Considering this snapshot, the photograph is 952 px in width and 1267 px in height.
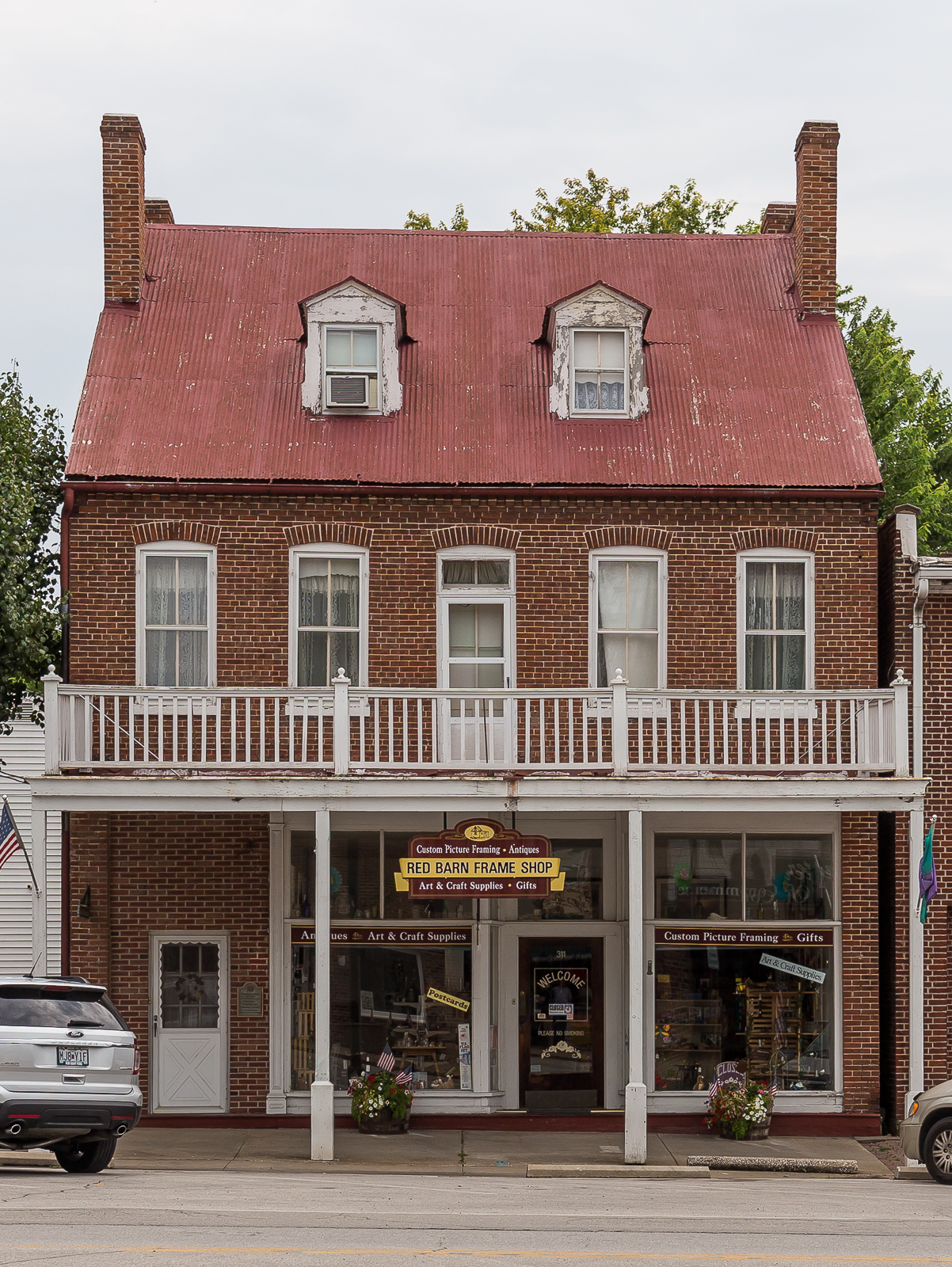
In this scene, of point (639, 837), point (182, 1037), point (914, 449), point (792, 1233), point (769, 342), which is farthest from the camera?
point (914, 449)

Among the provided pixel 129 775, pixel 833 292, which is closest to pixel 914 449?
pixel 833 292

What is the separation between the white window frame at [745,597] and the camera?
17938mm

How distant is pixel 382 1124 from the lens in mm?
17000

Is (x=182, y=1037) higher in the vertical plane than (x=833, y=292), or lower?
lower

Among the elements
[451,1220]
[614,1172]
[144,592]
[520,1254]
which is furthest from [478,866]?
[520,1254]

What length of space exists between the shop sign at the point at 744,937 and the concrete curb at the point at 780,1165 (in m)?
2.64

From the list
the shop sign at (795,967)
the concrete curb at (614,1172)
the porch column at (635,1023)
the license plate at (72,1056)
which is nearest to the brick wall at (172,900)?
the concrete curb at (614,1172)

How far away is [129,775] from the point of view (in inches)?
655

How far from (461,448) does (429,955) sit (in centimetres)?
567

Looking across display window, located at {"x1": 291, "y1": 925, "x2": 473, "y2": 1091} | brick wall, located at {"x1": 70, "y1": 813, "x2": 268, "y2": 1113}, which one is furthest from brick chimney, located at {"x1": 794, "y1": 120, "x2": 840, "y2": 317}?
brick wall, located at {"x1": 70, "y1": 813, "x2": 268, "y2": 1113}

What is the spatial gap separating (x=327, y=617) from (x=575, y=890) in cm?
412

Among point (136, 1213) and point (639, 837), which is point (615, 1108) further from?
point (136, 1213)

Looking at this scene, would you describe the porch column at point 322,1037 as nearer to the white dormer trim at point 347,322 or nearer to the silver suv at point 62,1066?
the silver suv at point 62,1066

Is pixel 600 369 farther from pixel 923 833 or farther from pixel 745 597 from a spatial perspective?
pixel 923 833
